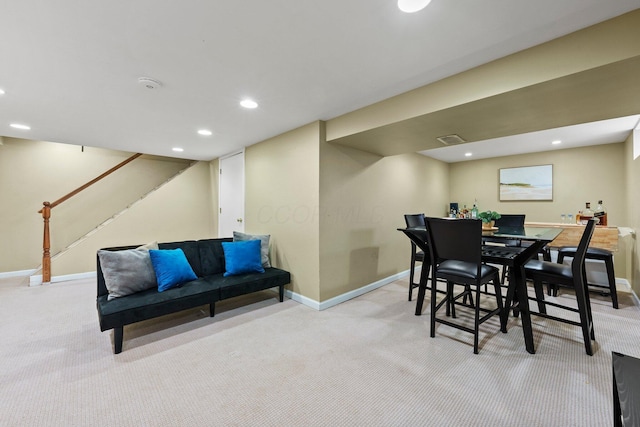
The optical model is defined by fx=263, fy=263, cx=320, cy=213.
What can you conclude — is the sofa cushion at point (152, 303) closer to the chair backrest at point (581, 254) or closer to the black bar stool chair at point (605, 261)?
the chair backrest at point (581, 254)

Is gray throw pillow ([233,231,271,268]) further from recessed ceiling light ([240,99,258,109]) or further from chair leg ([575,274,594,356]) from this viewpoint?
chair leg ([575,274,594,356])

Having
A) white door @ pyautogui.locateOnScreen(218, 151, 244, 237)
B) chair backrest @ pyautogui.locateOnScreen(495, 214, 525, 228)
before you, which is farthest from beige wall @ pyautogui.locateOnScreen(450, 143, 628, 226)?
white door @ pyautogui.locateOnScreen(218, 151, 244, 237)

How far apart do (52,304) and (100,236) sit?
1666 mm

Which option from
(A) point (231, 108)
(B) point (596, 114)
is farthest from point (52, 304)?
(B) point (596, 114)

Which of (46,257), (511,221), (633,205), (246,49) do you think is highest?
(246,49)

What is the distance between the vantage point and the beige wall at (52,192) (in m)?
4.49

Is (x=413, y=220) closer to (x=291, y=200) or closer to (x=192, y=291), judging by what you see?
(x=291, y=200)

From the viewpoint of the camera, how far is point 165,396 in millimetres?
1694

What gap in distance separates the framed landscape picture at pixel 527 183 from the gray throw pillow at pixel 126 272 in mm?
6144

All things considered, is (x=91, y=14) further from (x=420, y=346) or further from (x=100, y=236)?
(x=100, y=236)

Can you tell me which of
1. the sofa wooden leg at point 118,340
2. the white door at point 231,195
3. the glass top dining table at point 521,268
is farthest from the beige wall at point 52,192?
the glass top dining table at point 521,268

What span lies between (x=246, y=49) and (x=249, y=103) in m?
0.89

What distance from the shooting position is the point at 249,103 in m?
2.63

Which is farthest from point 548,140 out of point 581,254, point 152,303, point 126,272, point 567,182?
point 126,272
